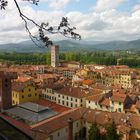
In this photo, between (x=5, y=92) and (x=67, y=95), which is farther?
(x=67, y=95)

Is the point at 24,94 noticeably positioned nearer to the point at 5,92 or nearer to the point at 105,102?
the point at 5,92

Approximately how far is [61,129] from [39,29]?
23.6 metres

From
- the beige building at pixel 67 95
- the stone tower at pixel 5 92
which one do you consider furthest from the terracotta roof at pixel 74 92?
the stone tower at pixel 5 92

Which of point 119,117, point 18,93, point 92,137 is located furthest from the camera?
point 18,93

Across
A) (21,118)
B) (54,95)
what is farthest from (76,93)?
(21,118)

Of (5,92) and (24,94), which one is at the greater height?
(5,92)

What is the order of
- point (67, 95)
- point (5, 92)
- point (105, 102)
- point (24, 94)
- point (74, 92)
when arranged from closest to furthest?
point (5, 92), point (105, 102), point (24, 94), point (67, 95), point (74, 92)

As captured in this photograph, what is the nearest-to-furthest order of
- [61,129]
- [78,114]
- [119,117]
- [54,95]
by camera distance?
[61,129] < [119,117] < [78,114] < [54,95]

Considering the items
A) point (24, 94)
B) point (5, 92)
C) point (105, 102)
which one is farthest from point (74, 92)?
point (5, 92)

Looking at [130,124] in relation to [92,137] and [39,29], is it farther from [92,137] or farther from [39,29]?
[39,29]

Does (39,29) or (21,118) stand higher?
(39,29)

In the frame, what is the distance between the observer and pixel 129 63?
411 feet

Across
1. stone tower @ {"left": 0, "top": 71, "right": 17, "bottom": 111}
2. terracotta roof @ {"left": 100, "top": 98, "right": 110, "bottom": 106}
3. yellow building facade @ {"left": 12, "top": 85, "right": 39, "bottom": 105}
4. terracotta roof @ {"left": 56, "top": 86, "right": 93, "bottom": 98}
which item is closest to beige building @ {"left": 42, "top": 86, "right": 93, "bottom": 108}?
terracotta roof @ {"left": 56, "top": 86, "right": 93, "bottom": 98}

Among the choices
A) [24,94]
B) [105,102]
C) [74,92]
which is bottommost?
[105,102]
